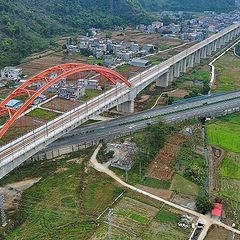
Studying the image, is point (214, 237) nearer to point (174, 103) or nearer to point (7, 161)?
point (7, 161)

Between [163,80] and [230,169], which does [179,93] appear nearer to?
[163,80]

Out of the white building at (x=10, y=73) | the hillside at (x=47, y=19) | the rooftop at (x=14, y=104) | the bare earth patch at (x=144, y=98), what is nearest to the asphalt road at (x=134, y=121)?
the bare earth patch at (x=144, y=98)

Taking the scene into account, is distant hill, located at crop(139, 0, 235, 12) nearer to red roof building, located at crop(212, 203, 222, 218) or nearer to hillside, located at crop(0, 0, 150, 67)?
hillside, located at crop(0, 0, 150, 67)

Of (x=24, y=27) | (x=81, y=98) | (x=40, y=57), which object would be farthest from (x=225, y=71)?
(x=24, y=27)

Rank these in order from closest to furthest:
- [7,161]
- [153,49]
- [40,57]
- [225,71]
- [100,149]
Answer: [7,161]
[100,149]
[225,71]
[40,57]
[153,49]

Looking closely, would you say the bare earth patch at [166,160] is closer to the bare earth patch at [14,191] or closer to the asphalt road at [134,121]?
the asphalt road at [134,121]

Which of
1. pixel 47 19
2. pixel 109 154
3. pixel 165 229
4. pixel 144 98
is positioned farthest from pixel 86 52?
pixel 165 229
